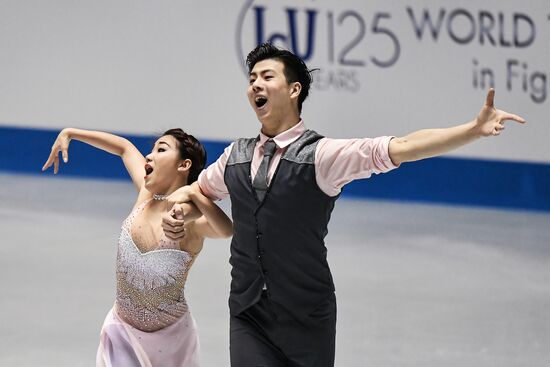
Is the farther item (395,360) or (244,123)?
(244,123)

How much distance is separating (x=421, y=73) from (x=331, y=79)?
76 cm

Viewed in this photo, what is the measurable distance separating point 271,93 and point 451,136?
62 centimetres

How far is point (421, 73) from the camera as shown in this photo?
371 inches

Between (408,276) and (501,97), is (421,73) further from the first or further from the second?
(408,276)

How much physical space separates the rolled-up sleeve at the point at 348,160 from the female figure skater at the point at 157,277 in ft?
1.31

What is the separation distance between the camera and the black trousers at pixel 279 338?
311 cm

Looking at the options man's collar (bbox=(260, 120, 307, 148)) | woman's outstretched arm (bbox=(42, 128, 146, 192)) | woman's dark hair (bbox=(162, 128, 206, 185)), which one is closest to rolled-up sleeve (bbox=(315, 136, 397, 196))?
man's collar (bbox=(260, 120, 307, 148))

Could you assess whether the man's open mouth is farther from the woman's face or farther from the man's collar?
the woman's face

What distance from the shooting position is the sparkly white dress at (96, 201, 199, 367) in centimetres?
335

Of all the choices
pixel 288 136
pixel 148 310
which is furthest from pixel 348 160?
pixel 148 310

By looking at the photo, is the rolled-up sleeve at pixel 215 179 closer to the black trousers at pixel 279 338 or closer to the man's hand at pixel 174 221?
the man's hand at pixel 174 221

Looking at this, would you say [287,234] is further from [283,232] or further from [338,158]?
[338,158]

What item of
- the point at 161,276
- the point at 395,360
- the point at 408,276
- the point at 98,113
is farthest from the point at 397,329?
the point at 98,113

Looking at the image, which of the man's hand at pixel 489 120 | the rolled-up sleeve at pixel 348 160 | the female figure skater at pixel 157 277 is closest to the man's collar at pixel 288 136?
the rolled-up sleeve at pixel 348 160
